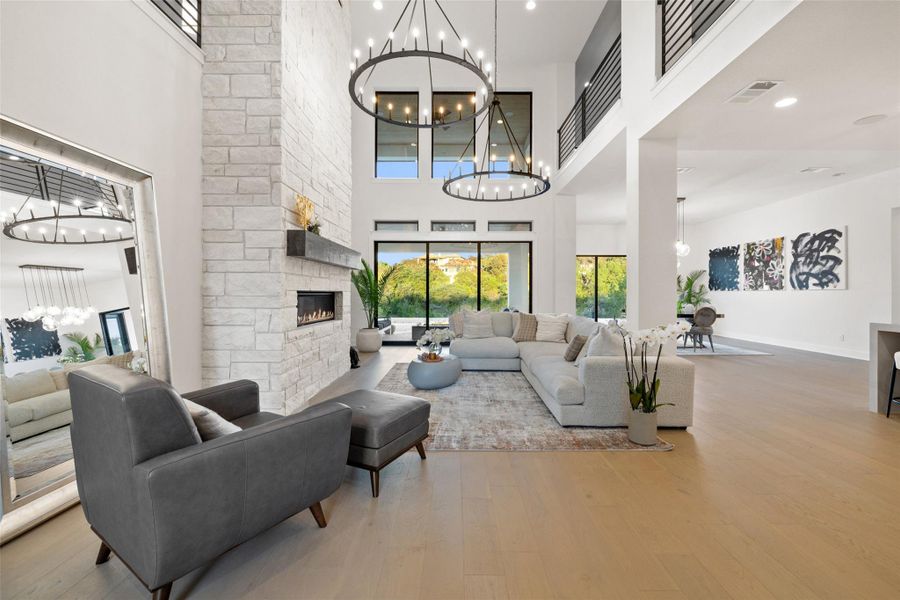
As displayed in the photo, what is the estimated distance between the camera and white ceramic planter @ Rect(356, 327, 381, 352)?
24.3ft

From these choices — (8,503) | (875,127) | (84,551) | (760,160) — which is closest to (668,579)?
(84,551)

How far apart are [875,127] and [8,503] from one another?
7591 mm

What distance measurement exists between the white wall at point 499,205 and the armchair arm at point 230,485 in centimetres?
658

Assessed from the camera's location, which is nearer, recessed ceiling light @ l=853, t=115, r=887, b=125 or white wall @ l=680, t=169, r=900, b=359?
recessed ceiling light @ l=853, t=115, r=887, b=125

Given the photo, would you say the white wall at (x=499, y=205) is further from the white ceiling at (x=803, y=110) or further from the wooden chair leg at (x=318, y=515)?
the wooden chair leg at (x=318, y=515)

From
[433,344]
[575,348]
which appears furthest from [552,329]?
[433,344]

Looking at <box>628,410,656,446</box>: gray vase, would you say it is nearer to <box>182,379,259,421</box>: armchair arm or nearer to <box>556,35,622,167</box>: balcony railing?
<box>182,379,259,421</box>: armchair arm

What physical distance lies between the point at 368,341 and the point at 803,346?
8.71 meters

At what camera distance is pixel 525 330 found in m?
5.73

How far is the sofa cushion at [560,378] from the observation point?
321 centimetres

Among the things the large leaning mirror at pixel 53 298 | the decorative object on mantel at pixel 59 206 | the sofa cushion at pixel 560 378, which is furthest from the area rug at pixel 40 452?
the sofa cushion at pixel 560 378

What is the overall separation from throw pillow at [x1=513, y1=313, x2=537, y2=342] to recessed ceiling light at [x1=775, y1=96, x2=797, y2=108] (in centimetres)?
360

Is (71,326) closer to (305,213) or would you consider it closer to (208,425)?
(208,425)

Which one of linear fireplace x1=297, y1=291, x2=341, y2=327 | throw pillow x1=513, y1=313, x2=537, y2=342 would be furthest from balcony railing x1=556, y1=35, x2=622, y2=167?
linear fireplace x1=297, y1=291, x2=341, y2=327
